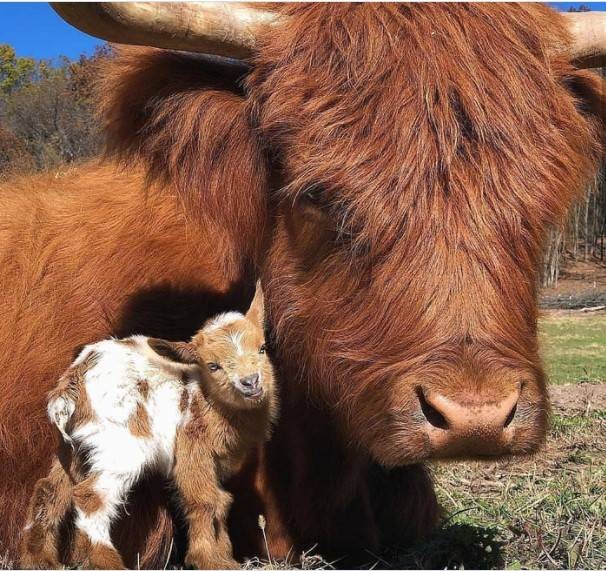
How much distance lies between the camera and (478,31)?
2998 millimetres

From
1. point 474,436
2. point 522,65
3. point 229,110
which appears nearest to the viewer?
point 474,436

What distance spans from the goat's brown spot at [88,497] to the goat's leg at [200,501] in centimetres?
32

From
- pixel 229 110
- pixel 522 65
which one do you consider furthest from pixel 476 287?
pixel 229 110

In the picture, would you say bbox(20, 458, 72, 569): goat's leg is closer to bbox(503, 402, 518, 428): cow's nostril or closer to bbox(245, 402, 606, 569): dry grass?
bbox(245, 402, 606, 569): dry grass

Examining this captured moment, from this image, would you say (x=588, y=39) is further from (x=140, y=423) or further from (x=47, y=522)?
(x=47, y=522)

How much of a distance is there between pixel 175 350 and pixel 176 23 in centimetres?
113

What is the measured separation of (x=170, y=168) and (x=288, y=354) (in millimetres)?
873

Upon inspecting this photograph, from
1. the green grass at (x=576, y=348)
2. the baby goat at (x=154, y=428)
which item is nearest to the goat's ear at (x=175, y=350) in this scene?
the baby goat at (x=154, y=428)

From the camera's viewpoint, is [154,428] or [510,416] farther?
[154,428]

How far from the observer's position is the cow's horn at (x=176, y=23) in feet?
8.87

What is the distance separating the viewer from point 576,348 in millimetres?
16734

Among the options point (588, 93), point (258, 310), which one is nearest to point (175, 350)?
point (258, 310)

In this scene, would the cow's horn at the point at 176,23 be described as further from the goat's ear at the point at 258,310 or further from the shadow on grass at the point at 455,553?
the shadow on grass at the point at 455,553

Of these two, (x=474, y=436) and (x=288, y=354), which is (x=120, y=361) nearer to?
(x=288, y=354)
